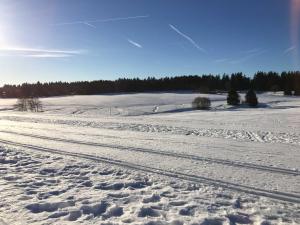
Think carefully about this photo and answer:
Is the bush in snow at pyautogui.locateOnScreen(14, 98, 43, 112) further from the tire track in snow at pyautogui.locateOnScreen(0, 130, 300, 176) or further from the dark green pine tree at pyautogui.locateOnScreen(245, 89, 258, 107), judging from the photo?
the tire track in snow at pyautogui.locateOnScreen(0, 130, 300, 176)

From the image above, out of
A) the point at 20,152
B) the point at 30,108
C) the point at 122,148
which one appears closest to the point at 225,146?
the point at 122,148

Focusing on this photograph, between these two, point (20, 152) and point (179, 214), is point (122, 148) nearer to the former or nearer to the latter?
point (20, 152)

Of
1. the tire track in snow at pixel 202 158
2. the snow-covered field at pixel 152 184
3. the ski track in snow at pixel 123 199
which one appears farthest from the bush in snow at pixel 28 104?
the ski track in snow at pixel 123 199

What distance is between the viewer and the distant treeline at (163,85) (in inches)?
5595

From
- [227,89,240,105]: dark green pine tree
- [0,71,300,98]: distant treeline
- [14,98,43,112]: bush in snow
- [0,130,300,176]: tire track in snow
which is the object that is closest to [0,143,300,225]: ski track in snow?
[0,130,300,176]: tire track in snow

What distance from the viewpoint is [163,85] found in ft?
524

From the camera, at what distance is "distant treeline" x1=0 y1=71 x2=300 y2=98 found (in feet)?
466

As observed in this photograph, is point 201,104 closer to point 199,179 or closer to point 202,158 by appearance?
point 202,158

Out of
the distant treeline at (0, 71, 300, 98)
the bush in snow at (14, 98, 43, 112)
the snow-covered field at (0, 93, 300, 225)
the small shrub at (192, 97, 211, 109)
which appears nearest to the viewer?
the snow-covered field at (0, 93, 300, 225)

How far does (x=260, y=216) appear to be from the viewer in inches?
263

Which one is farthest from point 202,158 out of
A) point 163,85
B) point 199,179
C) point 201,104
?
point 163,85

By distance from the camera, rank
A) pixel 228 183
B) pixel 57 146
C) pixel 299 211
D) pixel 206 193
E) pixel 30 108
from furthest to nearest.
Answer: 1. pixel 30 108
2. pixel 57 146
3. pixel 228 183
4. pixel 206 193
5. pixel 299 211

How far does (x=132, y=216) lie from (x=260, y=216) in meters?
2.30

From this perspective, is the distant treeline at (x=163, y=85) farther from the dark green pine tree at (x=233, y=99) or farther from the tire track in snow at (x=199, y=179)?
Answer: the tire track in snow at (x=199, y=179)
